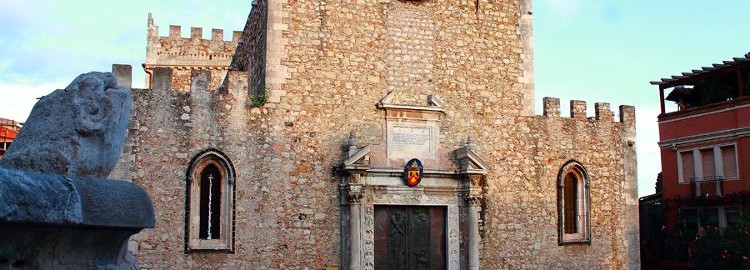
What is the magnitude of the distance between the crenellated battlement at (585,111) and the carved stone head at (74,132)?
13.5m

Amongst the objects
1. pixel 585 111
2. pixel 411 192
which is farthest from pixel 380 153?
pixel 585 111

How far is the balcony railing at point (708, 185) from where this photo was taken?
22.3 m

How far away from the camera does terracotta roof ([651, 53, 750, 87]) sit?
861 inches

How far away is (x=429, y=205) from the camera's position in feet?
51.4

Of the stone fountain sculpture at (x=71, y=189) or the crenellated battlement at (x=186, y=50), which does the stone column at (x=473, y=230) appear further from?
the crenellated battlement at (x=186, y=50)

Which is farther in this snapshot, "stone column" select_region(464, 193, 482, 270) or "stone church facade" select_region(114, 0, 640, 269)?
"stone column" select_region(464, 193, 482, 270)

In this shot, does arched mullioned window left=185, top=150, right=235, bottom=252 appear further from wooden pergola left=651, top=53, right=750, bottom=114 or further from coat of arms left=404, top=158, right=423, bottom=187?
wooden pergola left=651, top=53, right=750, bottom=114

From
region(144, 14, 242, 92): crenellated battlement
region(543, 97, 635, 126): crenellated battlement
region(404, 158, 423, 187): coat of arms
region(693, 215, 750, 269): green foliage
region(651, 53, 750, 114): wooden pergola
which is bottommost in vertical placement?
region(693, 215, 750, 269): green foliage

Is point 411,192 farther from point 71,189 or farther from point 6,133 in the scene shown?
point 6,133

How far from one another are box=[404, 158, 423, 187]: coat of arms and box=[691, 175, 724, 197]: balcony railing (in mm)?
11346

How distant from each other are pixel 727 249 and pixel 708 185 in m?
3.53

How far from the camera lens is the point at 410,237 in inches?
611

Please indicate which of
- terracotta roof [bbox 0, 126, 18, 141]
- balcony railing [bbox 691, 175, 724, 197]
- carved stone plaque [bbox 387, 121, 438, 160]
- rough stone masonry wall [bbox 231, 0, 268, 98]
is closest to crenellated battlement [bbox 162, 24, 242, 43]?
terracotta roof [bbox 0, 126, 18, 141]

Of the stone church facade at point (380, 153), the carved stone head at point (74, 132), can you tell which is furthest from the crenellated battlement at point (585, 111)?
the carved stone head at point (74, 132)
